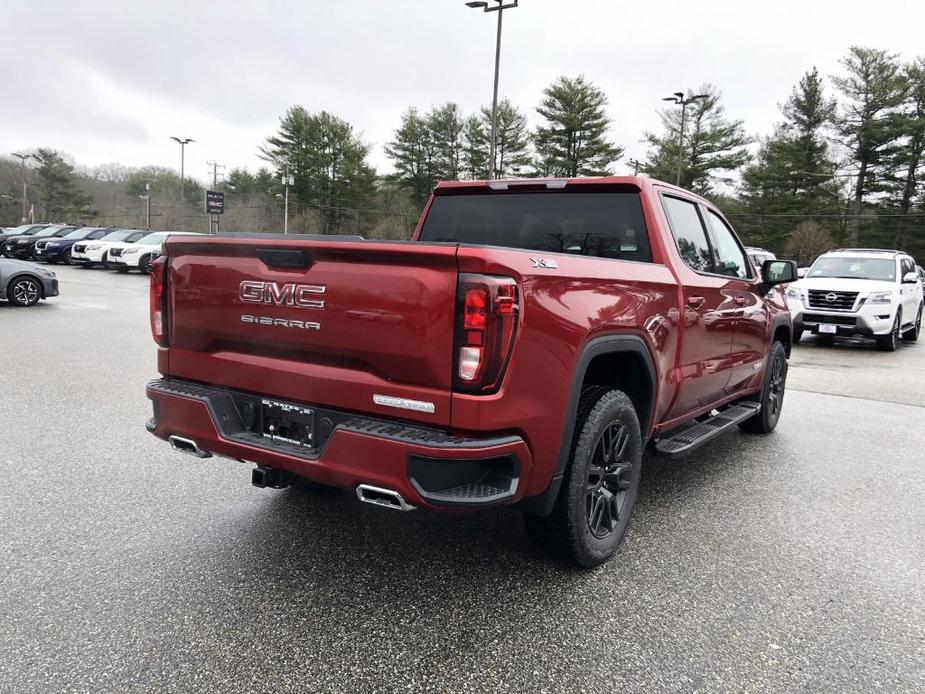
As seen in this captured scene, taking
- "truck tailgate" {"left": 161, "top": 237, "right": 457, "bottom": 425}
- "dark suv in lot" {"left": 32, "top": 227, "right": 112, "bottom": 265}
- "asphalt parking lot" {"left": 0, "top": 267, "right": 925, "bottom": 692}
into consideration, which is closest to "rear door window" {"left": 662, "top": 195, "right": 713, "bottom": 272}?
"asphalt parking lot" {"left": 0, "top": 267, "right": 925, "bottom": 692}

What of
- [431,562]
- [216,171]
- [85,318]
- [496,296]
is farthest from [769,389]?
[216,171]

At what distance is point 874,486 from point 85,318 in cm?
1233

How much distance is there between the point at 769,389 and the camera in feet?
19.5

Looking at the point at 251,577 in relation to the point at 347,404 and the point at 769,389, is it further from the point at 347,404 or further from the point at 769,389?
the point at 769,389

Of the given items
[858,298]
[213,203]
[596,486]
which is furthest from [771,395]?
[213,203]

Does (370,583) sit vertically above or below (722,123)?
below

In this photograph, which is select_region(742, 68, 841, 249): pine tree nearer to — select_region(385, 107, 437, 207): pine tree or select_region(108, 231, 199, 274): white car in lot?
select_region(385, 107, 437, 207): pine tree

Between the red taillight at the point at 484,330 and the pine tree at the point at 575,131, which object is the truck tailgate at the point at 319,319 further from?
the pine tree at the point at 575,131

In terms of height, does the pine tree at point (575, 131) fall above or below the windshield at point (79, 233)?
above

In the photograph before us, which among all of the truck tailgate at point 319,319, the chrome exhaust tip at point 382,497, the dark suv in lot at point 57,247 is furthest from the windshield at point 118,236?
the chrome exhaust tip at point 382,497

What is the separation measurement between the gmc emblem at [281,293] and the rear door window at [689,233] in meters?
2.28

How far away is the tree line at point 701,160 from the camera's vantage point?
4434 cm

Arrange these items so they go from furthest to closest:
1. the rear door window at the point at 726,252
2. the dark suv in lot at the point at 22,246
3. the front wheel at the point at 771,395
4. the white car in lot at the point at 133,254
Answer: the dark suv in lot at the point at 22,246 < the white car in lot at the point at 133,254 < the front wheel at the point at 771,395 < the rear door window at the point at 726,252

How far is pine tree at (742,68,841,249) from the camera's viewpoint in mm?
47000
